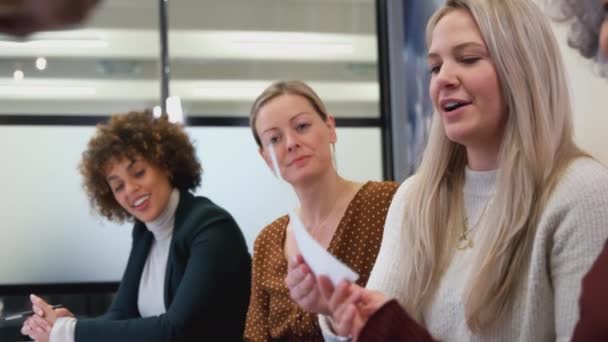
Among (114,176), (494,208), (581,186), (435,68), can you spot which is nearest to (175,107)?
(114,176)

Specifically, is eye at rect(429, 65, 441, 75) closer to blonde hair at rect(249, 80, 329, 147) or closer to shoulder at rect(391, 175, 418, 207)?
shoulder at rect(391, 175, 418, 207)

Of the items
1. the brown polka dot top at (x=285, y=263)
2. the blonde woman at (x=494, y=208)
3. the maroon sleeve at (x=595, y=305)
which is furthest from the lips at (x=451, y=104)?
the brown polka dot top at (x=285, y=263)

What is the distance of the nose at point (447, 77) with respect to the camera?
1.35 meters

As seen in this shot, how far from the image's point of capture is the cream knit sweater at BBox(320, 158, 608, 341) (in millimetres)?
1202

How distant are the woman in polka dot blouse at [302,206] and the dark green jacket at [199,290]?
0.53ft

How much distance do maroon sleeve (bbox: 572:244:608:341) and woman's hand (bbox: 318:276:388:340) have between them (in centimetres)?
37

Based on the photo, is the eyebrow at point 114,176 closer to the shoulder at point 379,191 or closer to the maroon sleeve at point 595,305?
the shoulder at point 379,191

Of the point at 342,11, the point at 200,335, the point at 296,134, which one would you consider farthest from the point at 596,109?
the point at 342,11

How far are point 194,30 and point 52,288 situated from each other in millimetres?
1591

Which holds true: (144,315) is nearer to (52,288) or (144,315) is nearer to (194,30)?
(52,288)

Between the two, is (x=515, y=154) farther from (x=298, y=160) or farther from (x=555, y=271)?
(x=298, y=160)

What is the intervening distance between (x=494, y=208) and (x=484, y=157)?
0.38 ft


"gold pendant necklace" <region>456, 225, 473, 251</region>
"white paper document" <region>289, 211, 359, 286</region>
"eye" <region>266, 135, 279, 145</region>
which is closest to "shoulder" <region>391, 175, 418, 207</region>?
"gold pendant necklace" <region>456, 225, 473, 251</region>

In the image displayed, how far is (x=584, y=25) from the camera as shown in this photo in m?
1.31
